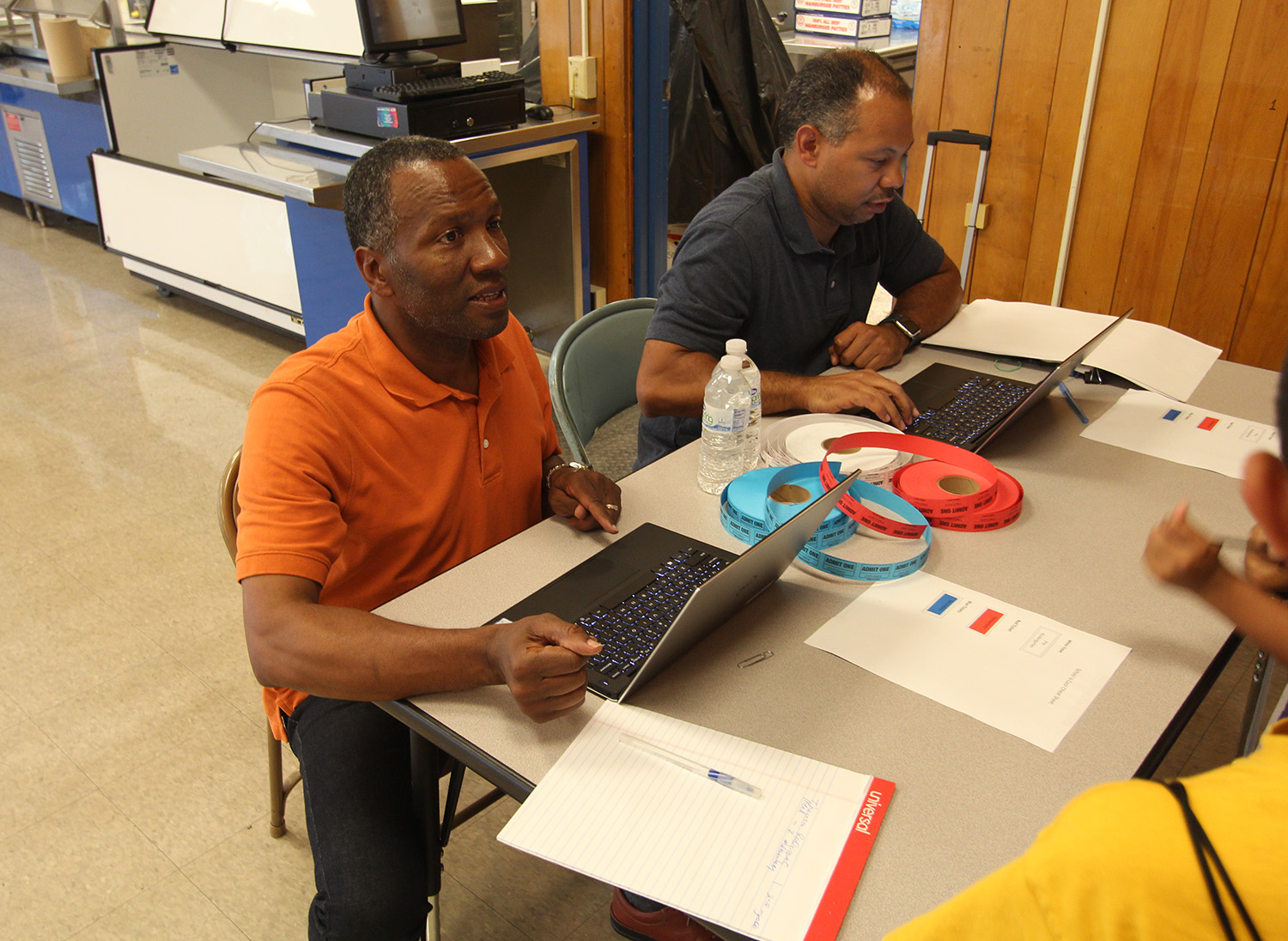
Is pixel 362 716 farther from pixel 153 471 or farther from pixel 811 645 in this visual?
pixel 153 471

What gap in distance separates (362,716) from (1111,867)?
3.37ft

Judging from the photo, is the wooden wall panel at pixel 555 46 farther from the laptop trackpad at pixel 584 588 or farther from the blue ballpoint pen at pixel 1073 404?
the laptop trackpad at pixel 584 588

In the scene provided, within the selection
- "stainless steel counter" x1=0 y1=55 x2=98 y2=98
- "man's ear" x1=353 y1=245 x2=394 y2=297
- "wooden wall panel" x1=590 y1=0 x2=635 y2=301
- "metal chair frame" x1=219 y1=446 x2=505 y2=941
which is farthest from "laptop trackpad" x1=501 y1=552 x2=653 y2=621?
"stainless steel counter" x1=0 y1=55 x2=98 y2=98

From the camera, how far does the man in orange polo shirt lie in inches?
42.8

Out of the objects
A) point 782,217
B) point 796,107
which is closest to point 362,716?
point 782,217

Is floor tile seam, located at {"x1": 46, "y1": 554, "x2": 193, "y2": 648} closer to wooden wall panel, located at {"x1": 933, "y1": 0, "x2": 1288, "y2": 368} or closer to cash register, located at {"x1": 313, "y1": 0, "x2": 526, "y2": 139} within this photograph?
cash register, located at {"x1": 313, "y1": 0, "x2": 526, "y2": 139}

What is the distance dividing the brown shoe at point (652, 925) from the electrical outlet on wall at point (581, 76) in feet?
9.63

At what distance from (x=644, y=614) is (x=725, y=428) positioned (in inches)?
15.2

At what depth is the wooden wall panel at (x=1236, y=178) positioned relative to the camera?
2.47 meters

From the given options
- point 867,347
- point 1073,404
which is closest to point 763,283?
point 867,347

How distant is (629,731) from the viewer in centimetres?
99

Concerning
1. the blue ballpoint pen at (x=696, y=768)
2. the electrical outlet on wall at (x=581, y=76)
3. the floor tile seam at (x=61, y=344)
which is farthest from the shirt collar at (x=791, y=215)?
the floor tile seam at (x=61, y=344)

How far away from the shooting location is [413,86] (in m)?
2.94

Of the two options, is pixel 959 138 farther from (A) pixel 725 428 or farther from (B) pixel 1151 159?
(A) pixel 725 428
